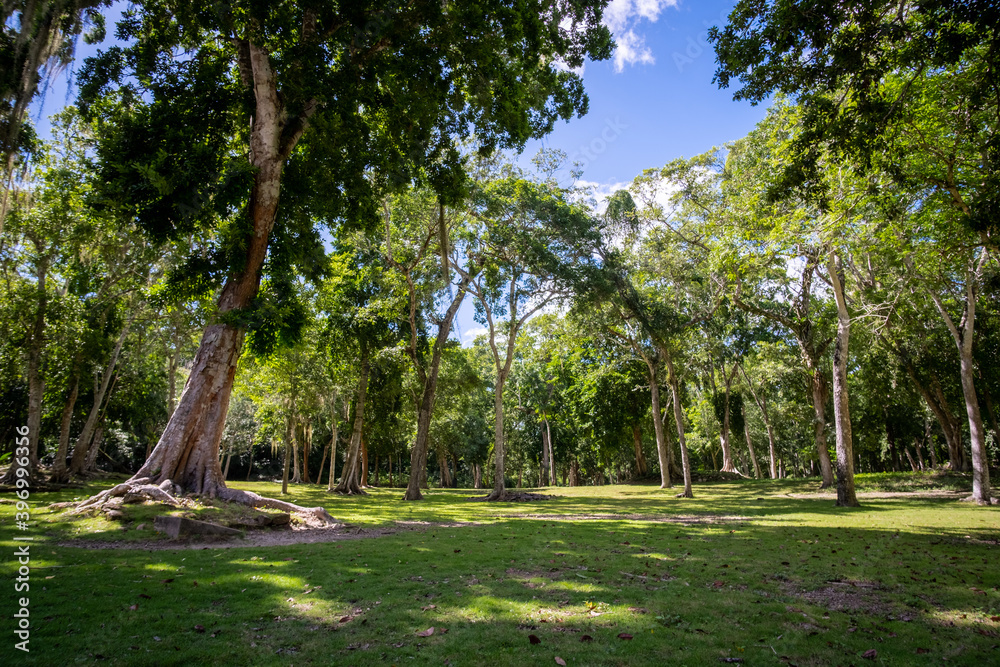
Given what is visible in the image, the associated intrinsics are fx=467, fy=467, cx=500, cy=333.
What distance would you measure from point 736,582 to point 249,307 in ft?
36.7

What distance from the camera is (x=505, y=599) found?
5.04 meters

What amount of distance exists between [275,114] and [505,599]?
12478 millimetres

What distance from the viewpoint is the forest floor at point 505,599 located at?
363cm

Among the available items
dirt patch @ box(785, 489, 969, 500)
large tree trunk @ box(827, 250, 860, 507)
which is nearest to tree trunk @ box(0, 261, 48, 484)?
large tree trunk @ box(827, 250, 860, 507)

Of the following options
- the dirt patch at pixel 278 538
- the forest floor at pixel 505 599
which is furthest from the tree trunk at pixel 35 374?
the dirt patch at pixel 278 538

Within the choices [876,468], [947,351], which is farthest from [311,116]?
[876,468]

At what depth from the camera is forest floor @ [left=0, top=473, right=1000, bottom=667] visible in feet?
11.9

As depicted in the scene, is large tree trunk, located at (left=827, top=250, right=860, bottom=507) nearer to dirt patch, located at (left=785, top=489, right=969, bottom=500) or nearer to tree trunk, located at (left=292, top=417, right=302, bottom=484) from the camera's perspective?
dirt patch, located at (left=785, top=489, right=969, bottom=500)

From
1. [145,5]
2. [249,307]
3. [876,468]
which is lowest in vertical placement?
[876,468]

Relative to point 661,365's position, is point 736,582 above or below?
below

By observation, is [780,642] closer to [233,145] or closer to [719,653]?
[719,653]

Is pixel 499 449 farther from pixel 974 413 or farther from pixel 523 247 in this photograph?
pixel 974 413

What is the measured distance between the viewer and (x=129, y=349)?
2448 centimetres

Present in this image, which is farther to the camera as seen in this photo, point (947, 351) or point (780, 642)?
point (947, 351)
